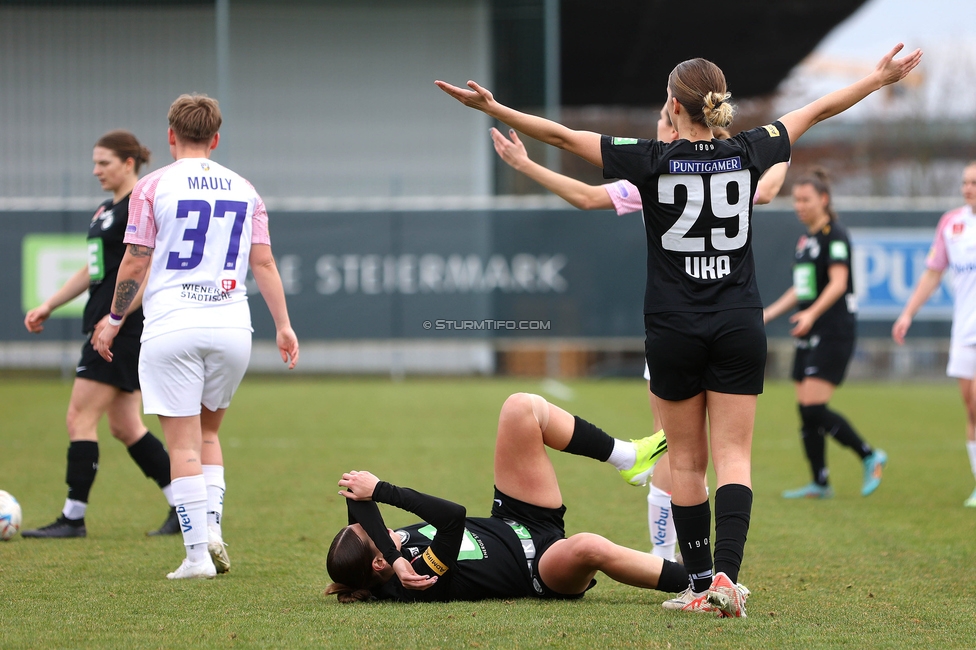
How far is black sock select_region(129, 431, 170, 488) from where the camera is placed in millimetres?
5926

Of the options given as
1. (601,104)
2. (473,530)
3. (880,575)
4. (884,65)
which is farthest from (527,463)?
(601,104)

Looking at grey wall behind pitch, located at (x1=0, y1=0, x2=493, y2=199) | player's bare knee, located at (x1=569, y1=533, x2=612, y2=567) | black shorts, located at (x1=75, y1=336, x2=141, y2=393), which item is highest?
grey wall behind pitch, located at (x1=0, y1=0, x2=493, y2=199)

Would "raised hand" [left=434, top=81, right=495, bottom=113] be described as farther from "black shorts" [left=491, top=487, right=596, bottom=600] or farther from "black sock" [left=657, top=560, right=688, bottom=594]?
"black sock" [left=657, top=560, right=688, bottom=594]

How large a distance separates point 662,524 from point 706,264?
1544mm

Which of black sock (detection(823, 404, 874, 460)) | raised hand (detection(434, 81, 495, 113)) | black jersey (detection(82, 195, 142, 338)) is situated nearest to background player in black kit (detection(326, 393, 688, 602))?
raised hand (detection(434, 81, 495, 113))

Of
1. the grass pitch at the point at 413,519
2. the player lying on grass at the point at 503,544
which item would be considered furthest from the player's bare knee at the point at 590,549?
the grass pitch at the point at 413,519

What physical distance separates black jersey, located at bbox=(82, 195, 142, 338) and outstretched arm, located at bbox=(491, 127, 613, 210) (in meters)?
2.23

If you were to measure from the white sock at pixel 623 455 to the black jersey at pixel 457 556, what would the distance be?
1.96ft

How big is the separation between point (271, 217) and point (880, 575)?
1432 centimetres

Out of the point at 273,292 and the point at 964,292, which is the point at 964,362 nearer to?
the point at 964,292

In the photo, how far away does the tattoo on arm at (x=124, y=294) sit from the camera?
4.68 metres

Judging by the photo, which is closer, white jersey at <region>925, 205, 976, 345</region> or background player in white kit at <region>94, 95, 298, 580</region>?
background player in white kit at <region>94, 95, 298, 580</region>

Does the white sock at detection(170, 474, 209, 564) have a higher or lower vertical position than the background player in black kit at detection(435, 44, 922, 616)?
lower

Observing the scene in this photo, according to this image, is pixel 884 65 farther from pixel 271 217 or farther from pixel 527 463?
pixel 271 217
